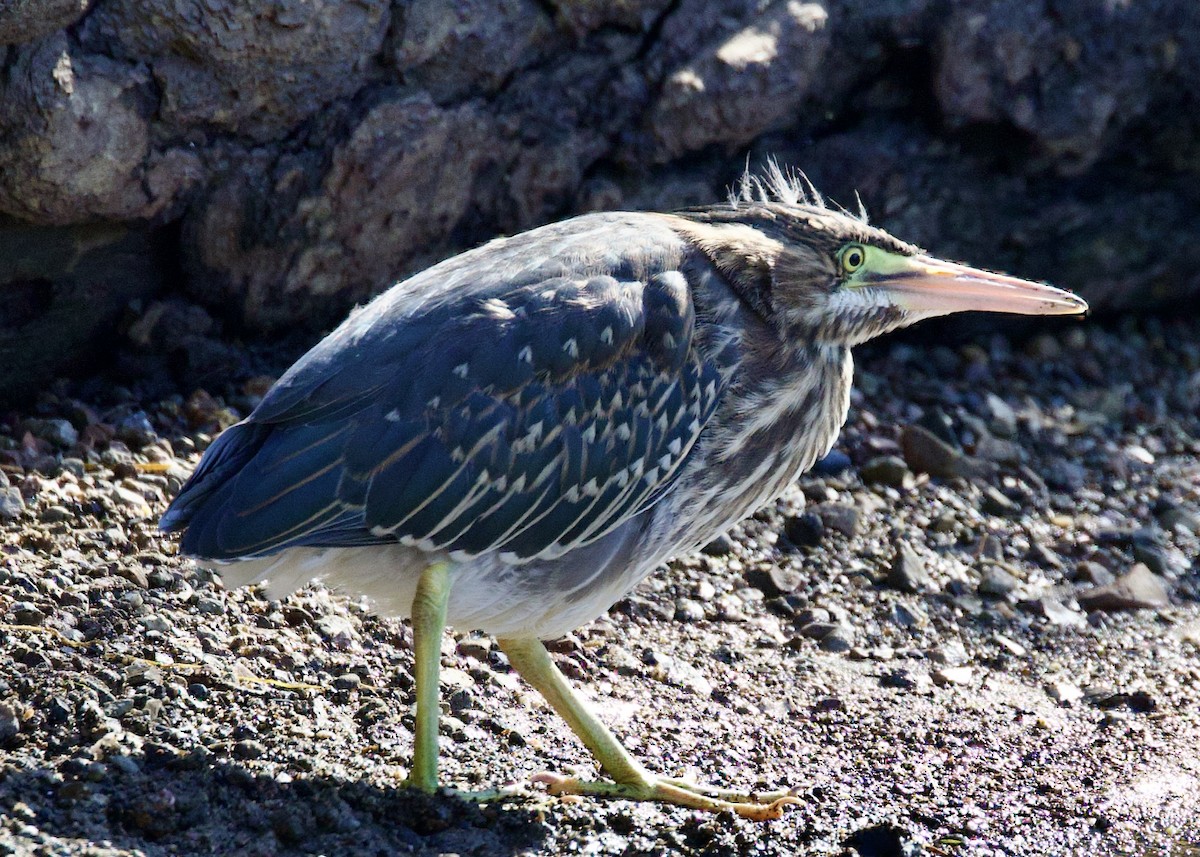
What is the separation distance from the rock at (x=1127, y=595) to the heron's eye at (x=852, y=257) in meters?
2.03

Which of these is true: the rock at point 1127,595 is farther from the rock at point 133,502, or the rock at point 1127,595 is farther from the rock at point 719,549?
the rock at point 133,502

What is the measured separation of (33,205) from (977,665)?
12.3ft

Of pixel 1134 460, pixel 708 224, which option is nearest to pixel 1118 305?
pixel 1134 460

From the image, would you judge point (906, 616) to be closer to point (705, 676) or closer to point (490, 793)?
point (705, 676)

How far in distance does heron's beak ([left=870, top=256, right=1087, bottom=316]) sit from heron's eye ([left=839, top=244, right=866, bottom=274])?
6cm

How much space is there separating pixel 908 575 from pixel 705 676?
1.14m

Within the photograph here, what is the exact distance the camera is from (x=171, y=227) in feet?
19.5

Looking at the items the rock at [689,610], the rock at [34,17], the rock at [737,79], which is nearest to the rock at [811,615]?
the rock at [689,610]

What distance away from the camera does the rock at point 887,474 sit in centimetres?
655

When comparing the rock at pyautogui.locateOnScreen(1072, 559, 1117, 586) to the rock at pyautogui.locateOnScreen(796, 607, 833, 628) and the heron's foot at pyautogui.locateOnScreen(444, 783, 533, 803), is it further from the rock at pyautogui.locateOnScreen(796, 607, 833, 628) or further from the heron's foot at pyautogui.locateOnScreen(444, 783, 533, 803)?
the heron's foot at pyautogui.locateOnScreen(444, 783, 533, 803)

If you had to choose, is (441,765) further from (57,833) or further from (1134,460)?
(1134,460)

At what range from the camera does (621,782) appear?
4492mm

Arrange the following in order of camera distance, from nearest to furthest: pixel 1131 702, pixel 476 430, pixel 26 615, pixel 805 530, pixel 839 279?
pixel 476 430 < pixel 26 615 < pixel 839 279 < pixel 1131 702 < pixel 805 530

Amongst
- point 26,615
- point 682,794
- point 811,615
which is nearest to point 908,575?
point 811,615
